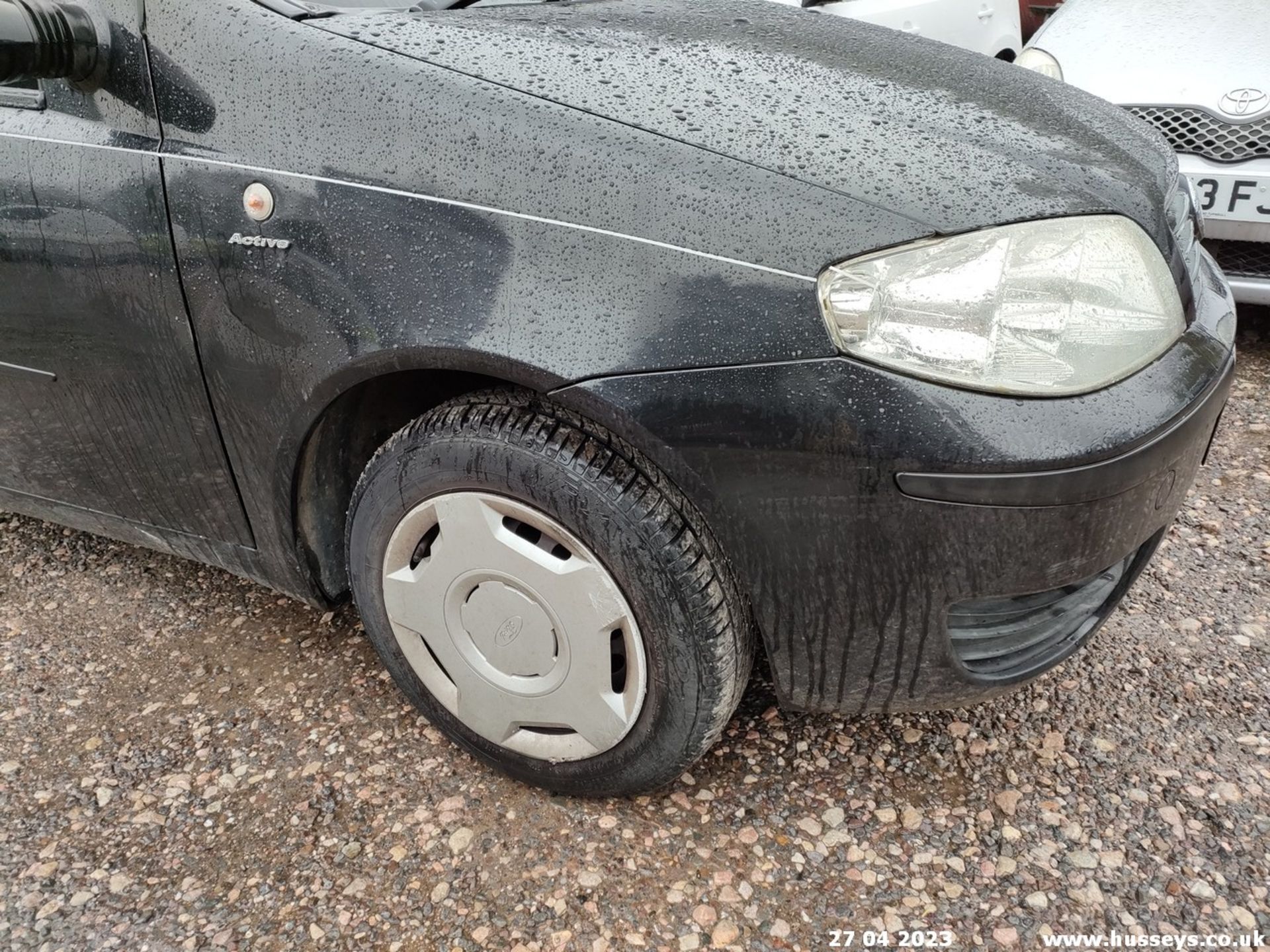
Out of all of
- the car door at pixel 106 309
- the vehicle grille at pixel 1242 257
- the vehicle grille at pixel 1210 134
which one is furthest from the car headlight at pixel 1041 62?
the car door at pixel 106 309

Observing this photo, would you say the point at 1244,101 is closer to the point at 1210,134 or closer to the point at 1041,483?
the point at 1210,134

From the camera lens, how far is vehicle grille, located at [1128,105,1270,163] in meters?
3.10

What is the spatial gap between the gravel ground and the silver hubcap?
206 mm

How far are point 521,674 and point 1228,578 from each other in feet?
5.64

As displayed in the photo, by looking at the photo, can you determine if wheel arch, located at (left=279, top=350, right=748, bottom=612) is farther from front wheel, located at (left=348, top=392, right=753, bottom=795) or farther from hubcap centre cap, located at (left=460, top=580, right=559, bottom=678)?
hubcap centre cap, located at (left=460, top=580, right=559, bottom=678)

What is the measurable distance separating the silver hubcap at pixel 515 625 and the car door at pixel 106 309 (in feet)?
1.42

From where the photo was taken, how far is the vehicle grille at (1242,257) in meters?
3.18

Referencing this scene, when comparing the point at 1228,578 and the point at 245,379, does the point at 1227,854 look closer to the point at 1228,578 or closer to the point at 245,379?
the point at 1228,578

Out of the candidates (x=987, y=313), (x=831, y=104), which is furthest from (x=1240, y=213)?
(x=987, y=313)

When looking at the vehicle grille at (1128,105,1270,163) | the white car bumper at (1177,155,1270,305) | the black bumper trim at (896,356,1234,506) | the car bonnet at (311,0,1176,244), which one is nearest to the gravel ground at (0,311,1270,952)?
the black bumper trim at (896,356,1234,506)

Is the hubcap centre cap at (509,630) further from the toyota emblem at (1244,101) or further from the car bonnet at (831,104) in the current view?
the toyota emblem at (1244,101)

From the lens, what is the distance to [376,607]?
1894mm

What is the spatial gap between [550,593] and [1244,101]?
2.81m

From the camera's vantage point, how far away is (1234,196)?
124 inches
